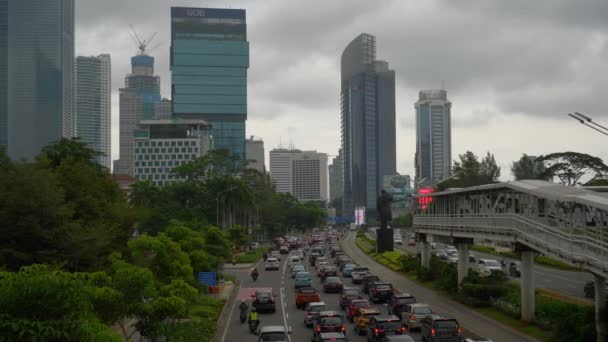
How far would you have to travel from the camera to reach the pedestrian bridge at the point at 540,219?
2625cm

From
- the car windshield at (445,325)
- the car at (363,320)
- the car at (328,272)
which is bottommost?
the car at (328,272)

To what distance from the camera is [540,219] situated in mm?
33625

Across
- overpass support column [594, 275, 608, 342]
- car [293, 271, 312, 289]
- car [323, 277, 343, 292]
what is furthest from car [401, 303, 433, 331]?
car [293, 271, 312, 289]

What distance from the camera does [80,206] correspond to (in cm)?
4766

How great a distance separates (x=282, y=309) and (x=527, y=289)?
52.8 feet

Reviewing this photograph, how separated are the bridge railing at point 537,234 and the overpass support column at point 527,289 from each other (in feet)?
4.26

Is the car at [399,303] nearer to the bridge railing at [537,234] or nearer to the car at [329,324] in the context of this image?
the bridge railing at [537,234]

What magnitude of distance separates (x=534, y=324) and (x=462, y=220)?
11.9m

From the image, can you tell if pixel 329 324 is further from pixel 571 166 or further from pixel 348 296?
pixel 571 166

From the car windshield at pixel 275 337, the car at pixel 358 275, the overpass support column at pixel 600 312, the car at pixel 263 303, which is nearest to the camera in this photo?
the overpass support column at pixel 600 312

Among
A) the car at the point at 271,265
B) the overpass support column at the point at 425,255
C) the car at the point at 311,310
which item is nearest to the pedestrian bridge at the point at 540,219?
the overpass support column at the point at 425,255

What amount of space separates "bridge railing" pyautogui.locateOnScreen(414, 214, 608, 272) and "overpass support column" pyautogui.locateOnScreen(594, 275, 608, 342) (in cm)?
115

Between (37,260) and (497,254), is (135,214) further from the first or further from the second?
(497,254)

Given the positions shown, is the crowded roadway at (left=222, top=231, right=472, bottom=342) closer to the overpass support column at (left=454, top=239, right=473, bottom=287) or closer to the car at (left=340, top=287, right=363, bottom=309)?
the car at (left=340, top=287, right=363, bottom=309)
